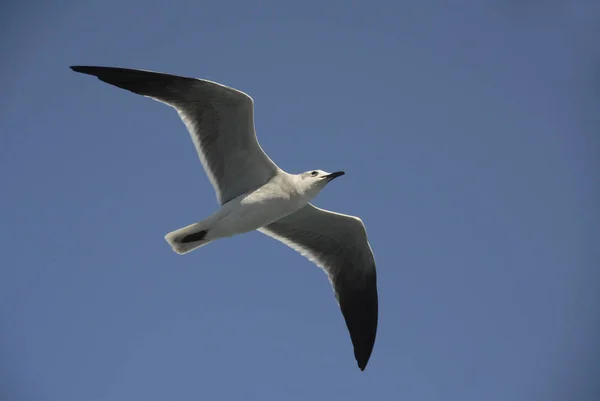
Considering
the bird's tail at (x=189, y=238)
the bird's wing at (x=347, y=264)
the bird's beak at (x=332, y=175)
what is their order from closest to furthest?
the bird's tail at (x=189, y=238)
the bird's beak at (x=332, y=175)
the bird's wing at (x=347, y=264)

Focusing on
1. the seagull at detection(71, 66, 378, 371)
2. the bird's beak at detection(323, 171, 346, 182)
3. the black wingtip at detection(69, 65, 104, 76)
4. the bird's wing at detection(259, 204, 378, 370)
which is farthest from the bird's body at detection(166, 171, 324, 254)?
the black wingtip at detection(69, 65, 104, 76)

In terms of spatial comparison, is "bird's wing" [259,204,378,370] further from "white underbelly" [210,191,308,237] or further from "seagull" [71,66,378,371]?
"white underbelly" [210,191,308,237]

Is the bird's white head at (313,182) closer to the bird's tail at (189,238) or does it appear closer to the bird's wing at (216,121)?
the bird's wing at (216,121)

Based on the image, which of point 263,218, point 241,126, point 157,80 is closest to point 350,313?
point 263,218

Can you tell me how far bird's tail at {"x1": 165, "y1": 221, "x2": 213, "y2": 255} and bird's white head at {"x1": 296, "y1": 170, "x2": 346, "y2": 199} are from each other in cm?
137

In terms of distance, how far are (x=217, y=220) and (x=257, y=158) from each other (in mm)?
990

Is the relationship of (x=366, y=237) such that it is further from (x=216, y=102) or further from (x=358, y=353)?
(x=216, y=102)

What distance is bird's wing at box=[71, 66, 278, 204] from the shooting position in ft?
31.1

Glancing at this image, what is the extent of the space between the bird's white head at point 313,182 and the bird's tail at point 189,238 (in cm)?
137

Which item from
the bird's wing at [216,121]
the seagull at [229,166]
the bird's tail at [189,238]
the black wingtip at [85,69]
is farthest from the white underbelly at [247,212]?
the black wingtip at [85,69]

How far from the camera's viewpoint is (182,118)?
9.78 m

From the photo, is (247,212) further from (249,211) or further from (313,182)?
(313,182)

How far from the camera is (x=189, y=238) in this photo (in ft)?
32.6

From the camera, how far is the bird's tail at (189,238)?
9812mm
